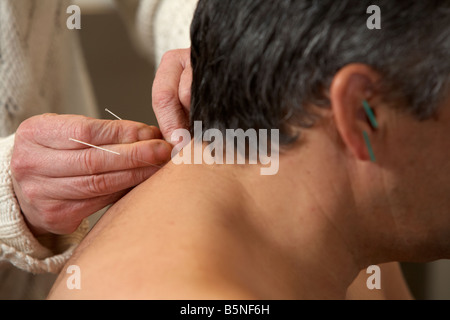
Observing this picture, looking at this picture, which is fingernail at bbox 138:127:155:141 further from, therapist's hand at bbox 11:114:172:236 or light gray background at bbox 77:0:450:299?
light gray background at bbox 77:0:450:299

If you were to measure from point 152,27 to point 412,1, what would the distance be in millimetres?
934

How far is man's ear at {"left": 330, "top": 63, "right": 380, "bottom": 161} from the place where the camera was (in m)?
0.65

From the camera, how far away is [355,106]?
2.20 ft

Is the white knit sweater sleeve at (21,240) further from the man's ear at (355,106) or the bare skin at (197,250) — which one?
the man's ear at (355,106)

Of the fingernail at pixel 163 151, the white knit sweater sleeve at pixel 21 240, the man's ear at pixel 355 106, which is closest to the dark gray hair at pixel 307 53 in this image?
the man's ear at pixel 355 106

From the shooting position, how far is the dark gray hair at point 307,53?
25.4 inches

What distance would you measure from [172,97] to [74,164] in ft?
0.63

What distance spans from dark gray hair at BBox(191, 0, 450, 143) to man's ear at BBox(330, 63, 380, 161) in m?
0.01

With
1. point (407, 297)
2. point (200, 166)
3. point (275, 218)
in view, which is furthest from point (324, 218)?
point (407, 297)

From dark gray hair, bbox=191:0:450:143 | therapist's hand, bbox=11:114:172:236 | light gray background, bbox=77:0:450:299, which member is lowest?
therapist's hand, bbox=11:114:172:236

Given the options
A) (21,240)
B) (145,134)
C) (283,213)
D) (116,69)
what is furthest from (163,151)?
(116,69)

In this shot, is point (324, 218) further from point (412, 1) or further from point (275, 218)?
point (412, 1)

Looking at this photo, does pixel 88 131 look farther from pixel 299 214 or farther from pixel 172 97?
pixel 299 214

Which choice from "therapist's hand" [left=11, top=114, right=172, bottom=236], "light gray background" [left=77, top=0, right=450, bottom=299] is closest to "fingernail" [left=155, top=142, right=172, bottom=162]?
"therapist's hand" [left=11, top=114, right=172, bottom=236]
